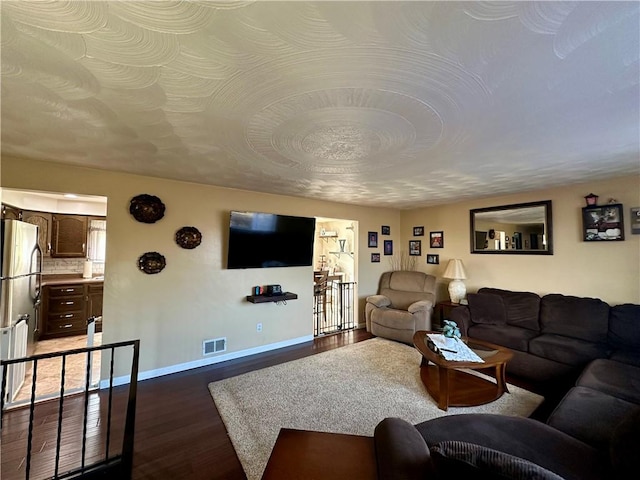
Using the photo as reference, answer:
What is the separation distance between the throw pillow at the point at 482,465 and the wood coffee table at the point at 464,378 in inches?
70.2

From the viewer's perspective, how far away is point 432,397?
267 cm

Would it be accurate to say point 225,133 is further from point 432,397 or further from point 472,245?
point 472,245

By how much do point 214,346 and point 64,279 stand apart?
342cm

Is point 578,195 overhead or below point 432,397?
overhead

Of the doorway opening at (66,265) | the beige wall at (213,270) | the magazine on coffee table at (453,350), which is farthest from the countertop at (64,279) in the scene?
the magazine on coffee table at (453,350)

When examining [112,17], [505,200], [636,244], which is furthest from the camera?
[505,200]

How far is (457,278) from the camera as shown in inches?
175

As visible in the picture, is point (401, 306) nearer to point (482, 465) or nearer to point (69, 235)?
point (482, 465)

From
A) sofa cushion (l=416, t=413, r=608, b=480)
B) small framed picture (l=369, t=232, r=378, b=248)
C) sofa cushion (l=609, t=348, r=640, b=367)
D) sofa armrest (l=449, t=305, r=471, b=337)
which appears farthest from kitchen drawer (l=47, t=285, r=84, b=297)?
sofa cushion (l=609, t=348, r=640, b=367)

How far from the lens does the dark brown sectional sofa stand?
3.23 ft

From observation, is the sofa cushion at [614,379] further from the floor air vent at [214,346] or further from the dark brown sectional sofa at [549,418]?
the floor air vent at [214,346]

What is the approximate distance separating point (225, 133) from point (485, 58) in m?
1.68

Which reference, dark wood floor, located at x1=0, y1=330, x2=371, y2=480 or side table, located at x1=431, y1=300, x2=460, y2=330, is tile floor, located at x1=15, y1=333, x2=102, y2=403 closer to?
dark wood floor, located at x1=0, y1=330, x2=371, y2=480

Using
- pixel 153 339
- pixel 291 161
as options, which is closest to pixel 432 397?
pixel 291 161
